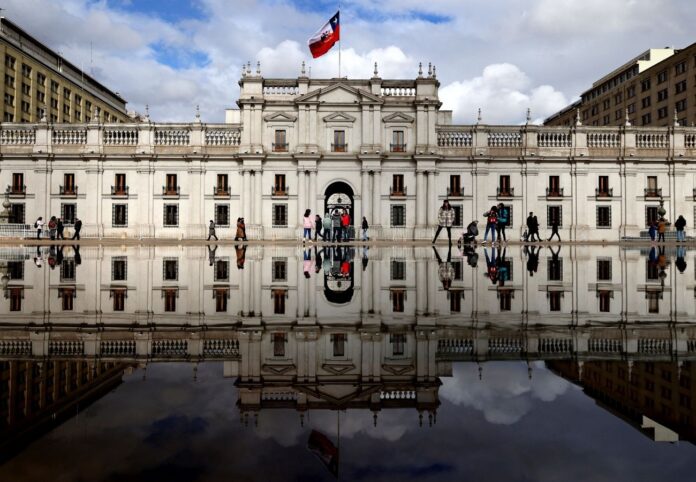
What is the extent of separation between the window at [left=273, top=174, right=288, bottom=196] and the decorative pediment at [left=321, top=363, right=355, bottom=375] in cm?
3526

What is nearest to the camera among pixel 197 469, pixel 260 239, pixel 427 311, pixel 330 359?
pixel 197 469

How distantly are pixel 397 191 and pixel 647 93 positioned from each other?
4921 centimetres

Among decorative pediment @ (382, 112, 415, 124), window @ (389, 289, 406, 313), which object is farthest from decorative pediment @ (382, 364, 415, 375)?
decorative pediment @ (382, 112, 415, 124)

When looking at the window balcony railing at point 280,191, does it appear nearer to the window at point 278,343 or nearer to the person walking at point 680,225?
the person walking at point 680,225

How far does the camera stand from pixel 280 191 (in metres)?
37.6

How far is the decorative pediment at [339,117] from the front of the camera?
1492 inches

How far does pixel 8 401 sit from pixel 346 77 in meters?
38.1

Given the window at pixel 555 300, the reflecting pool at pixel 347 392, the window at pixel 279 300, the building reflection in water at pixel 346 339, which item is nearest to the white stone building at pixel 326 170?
the building reflection in water at pixel 346 339

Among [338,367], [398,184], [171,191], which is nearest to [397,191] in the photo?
[398,184]

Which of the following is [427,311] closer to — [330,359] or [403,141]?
[330,359]

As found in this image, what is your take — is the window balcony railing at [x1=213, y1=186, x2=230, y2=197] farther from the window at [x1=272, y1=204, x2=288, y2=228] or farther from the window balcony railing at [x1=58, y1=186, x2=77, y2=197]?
the window balcony railing at [x1=58, y1=186, x2=77, y2=197]

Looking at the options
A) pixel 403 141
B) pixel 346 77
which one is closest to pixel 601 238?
pixel 403 141

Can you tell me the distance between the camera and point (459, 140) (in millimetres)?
38656

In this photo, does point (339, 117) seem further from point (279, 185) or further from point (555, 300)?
point (555, 300)
